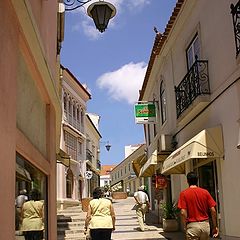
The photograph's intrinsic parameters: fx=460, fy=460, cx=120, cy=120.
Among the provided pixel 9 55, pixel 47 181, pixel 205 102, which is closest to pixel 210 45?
pixel 205 102

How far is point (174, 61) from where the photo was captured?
15.5m

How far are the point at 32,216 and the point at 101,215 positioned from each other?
2.81 metres

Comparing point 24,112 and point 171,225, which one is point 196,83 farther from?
point 24,112

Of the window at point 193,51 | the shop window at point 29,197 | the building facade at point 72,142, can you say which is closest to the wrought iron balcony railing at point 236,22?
the window at point 193,51

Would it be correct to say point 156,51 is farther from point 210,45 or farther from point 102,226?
point 102,226

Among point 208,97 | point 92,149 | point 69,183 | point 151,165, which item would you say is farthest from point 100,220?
point 92,149

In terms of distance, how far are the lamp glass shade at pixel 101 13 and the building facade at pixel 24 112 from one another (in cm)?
77

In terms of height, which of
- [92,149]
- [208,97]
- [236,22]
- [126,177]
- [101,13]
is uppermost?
[92,149]

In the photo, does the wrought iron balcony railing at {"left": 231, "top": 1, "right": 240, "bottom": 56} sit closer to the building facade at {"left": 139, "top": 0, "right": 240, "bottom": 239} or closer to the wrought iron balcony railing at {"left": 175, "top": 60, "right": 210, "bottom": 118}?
the building facade at {"left": 139, "top": 0, "right": 240, "bottom": 239}

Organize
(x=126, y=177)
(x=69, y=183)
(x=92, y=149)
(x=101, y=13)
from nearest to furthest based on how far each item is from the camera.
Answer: (x=101, y=13)
(x=69, y=183)
(x=92, y=149)
(x=126, y=177)

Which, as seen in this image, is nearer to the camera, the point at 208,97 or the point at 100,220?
the point at 100,220

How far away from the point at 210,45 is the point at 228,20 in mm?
1594

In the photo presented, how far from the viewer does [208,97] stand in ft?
37.1

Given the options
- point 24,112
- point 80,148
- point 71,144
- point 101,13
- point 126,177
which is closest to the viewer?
point 24,112
